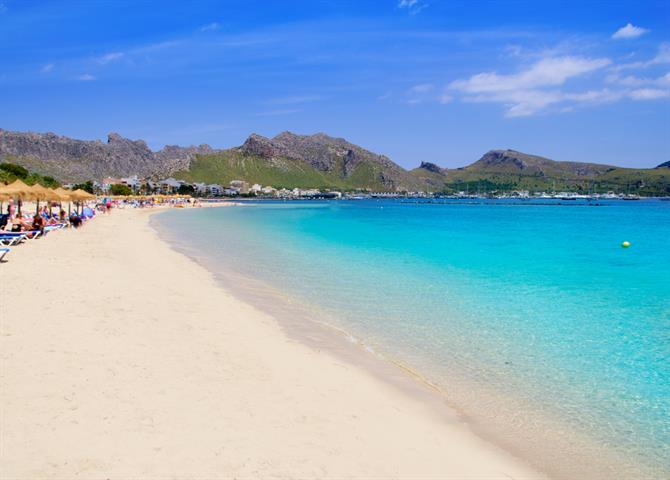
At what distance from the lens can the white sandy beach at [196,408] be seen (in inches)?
190

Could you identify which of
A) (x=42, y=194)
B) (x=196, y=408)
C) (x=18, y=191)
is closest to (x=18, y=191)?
(x=18, y=191)

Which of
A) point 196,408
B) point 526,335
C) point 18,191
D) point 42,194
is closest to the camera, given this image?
point 196,408

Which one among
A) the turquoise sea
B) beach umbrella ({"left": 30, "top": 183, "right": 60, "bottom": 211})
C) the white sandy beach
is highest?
beach umbrella ({"left": 30, "top": 183, "right": 60, "bottom": 211})

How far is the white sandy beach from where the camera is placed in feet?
15.8

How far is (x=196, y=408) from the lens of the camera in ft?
19.8

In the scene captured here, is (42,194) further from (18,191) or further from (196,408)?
(196,408)

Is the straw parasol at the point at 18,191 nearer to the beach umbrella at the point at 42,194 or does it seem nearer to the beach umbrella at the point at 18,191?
the beach umbrella at the point at 18,191

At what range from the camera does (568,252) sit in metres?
32.0

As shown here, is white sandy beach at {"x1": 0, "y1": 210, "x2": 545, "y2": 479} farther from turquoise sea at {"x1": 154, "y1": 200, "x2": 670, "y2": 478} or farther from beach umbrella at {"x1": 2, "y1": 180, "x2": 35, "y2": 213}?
beach umbrella at {"x1": 2, "y1": 180, "x2": 35, "y2": 213}

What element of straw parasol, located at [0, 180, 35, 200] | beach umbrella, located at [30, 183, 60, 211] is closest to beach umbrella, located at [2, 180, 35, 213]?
straw parasol, located at [0, 180, 35, 200]

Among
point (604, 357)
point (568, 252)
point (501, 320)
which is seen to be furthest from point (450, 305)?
point (568, 252)

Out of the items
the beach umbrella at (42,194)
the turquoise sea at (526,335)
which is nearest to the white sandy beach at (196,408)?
the turquoise sea at (526,335)

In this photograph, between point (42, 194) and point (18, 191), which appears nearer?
point (18, 191)

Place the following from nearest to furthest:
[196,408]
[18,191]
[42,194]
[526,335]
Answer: [196,408]
[526,335]
[18,191]
[42,194]
